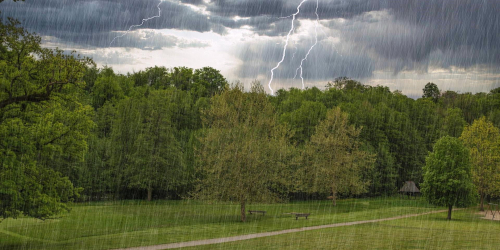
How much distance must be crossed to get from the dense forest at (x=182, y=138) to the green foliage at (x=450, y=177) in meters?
10.9

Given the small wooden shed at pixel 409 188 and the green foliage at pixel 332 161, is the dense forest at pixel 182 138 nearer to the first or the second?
the green foliage at pixel 332 161

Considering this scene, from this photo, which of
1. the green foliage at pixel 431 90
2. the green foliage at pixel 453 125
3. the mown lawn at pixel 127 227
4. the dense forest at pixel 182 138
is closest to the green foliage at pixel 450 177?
the mown lawn at pixel 127 227

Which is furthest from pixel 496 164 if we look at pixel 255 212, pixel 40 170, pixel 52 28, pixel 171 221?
pixel 52 28

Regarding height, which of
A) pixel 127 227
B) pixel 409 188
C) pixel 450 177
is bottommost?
pixel 127 227

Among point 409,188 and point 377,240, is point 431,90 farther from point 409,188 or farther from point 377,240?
point 377,240

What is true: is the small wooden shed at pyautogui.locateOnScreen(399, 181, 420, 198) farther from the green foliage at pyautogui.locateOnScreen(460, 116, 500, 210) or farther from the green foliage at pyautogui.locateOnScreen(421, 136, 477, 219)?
the green foliage at pyautogui.locateOnScreen(421, 136, 477, 219)

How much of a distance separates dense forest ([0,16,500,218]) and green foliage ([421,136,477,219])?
1095cm

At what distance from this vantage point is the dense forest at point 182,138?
18.9m

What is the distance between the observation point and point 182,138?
197 ft

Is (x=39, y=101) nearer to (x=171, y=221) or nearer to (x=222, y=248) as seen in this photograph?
(x=222, y=248)

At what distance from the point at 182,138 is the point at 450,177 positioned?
36.6m

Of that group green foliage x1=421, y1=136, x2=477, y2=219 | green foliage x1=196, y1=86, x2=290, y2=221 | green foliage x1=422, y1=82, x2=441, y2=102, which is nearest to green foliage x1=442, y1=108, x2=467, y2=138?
green foliage x1=421, y1=136, x2=477, y2=219

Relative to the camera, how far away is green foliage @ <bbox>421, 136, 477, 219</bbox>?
32.5 metres

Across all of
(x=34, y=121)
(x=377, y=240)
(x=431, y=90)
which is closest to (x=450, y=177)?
(x=377, y=240)
